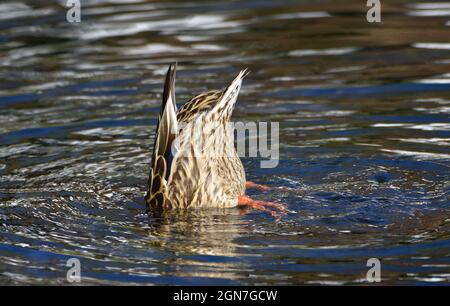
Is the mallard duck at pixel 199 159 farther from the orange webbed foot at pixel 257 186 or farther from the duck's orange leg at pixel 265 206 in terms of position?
the orange webbed foot at pixel 257 186

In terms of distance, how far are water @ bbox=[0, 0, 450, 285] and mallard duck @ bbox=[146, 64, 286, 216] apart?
0.57 ft

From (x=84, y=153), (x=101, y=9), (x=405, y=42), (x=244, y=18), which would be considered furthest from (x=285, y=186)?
(x=101, y=9)

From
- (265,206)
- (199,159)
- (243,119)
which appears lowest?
(265,206)

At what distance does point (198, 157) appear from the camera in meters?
7.45

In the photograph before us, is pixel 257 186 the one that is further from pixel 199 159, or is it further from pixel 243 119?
pixel 243 119

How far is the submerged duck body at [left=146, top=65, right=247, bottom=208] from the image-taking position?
725 centimetres

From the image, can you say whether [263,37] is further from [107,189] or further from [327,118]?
[107,189]

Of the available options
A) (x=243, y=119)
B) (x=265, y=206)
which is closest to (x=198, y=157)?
(x=265, y=206)

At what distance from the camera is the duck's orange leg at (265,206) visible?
7.31 m

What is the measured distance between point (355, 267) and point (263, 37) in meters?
6.43

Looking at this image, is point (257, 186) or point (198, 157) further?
point (257, 186)

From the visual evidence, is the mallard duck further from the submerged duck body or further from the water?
the water

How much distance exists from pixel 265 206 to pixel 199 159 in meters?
0.62

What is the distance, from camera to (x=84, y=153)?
29.1 ft
